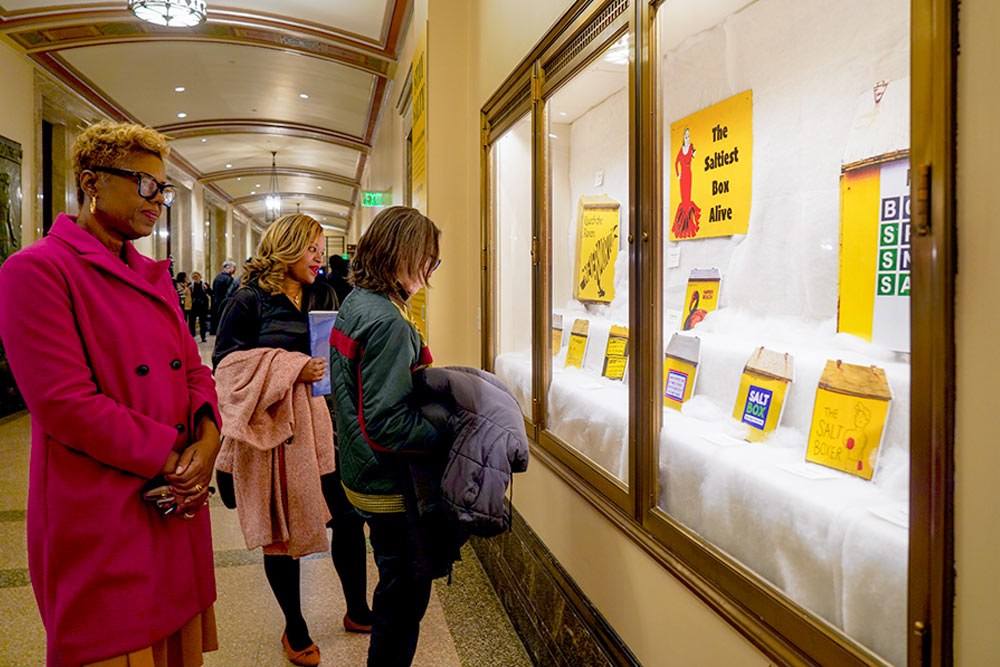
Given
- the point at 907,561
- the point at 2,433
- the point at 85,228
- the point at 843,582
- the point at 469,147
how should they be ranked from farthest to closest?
the point at 2,433
the point at 469,147
the point at 85,228
the point at 843,582
the point at 907,561

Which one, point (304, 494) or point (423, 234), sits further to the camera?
point (304, 494)

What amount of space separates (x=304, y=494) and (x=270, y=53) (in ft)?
25.7

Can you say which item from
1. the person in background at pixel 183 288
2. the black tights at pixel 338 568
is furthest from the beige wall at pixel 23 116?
the black tights at pixel 338 568

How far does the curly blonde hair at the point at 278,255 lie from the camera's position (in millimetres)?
2375

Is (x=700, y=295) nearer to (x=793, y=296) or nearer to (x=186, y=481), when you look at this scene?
(x=793, y=296)

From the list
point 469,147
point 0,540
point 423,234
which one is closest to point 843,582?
point 423,234

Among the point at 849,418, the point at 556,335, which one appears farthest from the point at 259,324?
the point at 849,418

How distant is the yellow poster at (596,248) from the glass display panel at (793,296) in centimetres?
61

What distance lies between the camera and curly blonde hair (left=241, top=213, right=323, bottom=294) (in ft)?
7.79

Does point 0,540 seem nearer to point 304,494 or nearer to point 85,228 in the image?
point 304,494

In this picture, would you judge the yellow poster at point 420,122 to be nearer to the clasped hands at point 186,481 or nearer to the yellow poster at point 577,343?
the yellow poster at point 577,343

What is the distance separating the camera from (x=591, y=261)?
9.17 feet

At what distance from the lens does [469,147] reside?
13.2 feet

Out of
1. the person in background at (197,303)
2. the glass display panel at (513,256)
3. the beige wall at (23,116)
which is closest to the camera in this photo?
the glass display panel at (513,256)
